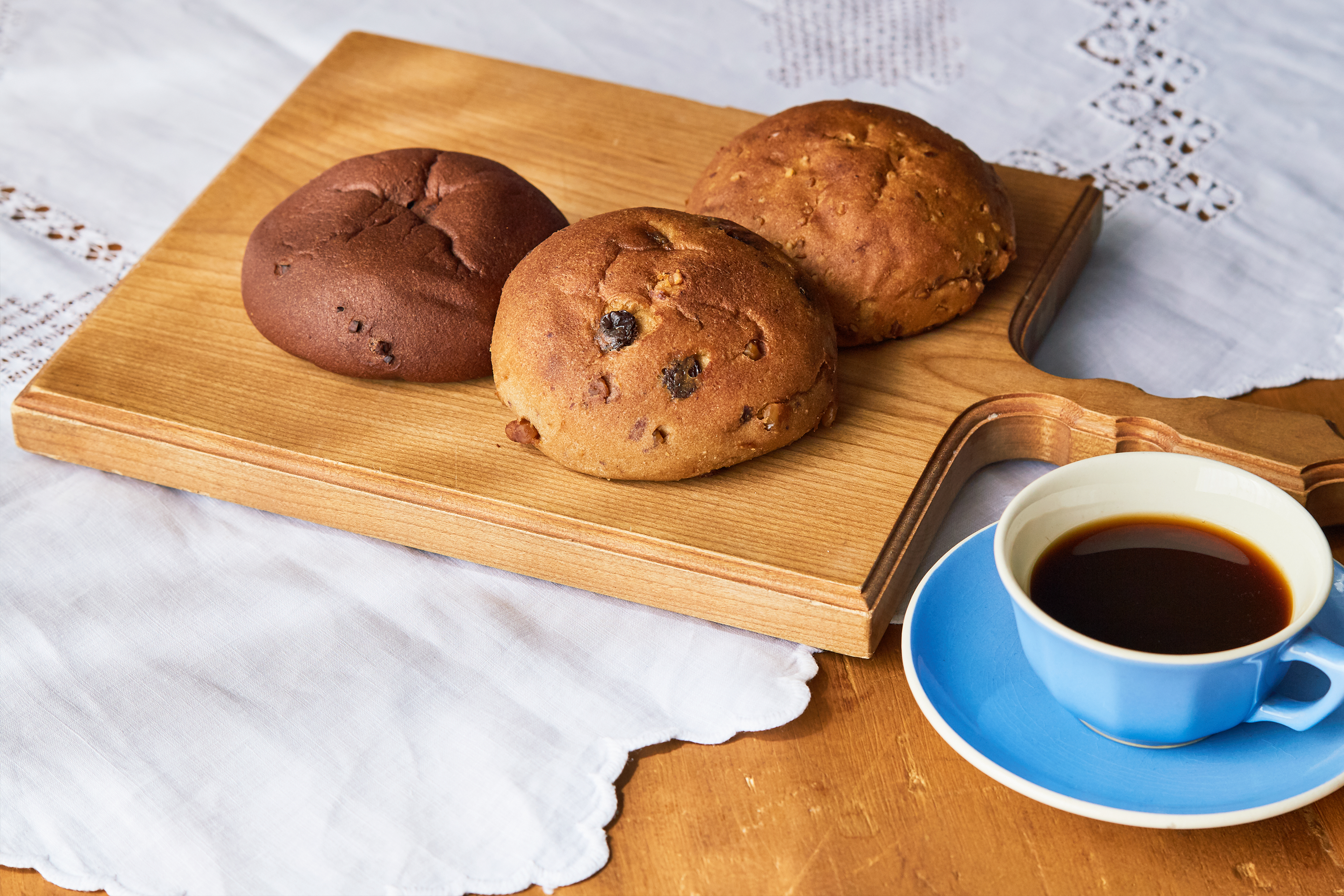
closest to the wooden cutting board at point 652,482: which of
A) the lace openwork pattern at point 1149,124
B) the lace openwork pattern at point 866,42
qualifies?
the lace openwork pattern at point 1149,124

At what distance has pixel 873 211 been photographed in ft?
4.51

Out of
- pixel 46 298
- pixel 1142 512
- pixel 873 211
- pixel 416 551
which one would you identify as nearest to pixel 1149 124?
pixel 873 211

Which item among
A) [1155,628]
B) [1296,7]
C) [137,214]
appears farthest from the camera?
[1296,7]

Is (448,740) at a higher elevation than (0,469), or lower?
higher

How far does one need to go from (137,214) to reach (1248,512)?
5.37 ft

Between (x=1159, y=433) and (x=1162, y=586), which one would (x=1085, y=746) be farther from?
(x=1159, y=433)

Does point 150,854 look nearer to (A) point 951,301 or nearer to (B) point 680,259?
(B) point 680,259

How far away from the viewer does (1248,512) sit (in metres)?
1.02

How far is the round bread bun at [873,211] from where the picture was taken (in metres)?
1.37

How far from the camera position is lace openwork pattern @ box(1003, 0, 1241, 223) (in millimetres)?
1857

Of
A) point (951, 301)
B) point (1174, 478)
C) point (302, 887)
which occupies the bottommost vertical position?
point (302, 887)

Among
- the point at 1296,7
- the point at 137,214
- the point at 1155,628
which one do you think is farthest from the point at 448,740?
the point at 1296,7

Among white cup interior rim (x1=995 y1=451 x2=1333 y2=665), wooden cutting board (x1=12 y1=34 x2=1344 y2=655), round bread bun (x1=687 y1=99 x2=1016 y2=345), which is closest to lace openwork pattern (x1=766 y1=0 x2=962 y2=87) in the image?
wooden cutting board (x1=12 y1=34 x2=1344 y2=655)

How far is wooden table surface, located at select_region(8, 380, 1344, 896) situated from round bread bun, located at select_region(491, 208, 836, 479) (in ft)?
0.96
